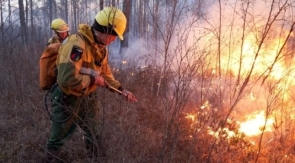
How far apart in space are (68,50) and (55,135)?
42.4 inches

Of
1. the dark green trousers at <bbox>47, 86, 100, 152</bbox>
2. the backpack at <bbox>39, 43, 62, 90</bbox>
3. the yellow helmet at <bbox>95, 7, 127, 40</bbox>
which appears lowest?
the dark green trousers at <bbox>47, 86, 100, 152</bbox>

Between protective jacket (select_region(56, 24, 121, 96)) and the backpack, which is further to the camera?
the backpack

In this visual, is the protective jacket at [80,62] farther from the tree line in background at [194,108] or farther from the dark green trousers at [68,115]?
the tree line in background at [194,108]

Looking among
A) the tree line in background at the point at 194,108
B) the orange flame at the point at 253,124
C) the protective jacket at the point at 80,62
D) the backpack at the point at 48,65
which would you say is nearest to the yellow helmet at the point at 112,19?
the protective jacket at the point at 80,62

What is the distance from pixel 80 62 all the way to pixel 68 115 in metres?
0.71

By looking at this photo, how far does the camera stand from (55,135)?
3.21 meters

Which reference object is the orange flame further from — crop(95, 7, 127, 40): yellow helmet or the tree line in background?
crop(95, 7, 127, 40): yellow helmet

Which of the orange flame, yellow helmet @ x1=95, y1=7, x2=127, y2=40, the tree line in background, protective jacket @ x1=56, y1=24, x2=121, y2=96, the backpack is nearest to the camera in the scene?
protective jacket @ x1=56, y1=24, x2=121, y2=96

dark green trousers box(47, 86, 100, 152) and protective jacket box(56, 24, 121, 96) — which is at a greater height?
protective jacket box(56, 24, 121, 96)

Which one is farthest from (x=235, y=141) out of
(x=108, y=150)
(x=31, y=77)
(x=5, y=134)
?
(x=31, y=77)

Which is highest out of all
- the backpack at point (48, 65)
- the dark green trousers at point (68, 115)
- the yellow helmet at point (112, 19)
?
the yellow helmet at point (112, 19)

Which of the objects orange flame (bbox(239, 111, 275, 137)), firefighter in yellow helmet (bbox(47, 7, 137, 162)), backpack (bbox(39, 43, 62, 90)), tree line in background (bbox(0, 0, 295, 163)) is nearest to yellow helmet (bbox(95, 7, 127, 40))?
firefighter in yellow helmet (bbox(47, 7, 137, 162))

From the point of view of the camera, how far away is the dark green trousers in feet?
10.2

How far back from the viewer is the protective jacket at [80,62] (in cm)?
271
